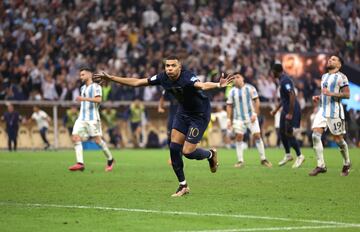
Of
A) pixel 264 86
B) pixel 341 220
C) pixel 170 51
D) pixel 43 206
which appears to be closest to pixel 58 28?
pixel 170 51

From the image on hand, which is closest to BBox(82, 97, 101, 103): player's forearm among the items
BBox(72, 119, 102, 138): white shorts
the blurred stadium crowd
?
BBox(72, 119, 102, 138): white shorts

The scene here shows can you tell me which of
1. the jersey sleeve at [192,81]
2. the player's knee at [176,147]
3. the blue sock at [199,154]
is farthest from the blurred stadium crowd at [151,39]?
the jersey sleeve at [192,81]

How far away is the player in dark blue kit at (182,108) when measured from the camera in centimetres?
1430

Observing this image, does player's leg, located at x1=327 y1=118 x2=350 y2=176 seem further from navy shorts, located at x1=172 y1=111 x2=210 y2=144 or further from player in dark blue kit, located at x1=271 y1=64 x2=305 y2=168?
navy shorts, located at x1=172 y1=111 x2=210 y2=144

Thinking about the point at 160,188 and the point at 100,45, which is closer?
the point at 160,188

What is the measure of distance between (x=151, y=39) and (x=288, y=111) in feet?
55.1

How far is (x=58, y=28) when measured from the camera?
1468 inches

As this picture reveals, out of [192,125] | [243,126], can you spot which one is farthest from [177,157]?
[243,126]

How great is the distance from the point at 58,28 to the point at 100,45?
6.11 feet

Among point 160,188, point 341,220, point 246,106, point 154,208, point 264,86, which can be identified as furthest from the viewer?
point 264,86

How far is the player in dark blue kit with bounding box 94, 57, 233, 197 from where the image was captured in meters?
14.3

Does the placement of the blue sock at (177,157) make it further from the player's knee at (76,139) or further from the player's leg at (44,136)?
the player's leg at (44,136)

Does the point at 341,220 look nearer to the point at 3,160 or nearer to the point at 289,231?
the point at 289,231

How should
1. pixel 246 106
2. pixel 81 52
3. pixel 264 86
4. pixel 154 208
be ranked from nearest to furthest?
pixel 154 208
pixel 246 106
pixel 81 52
pixel 264 86
